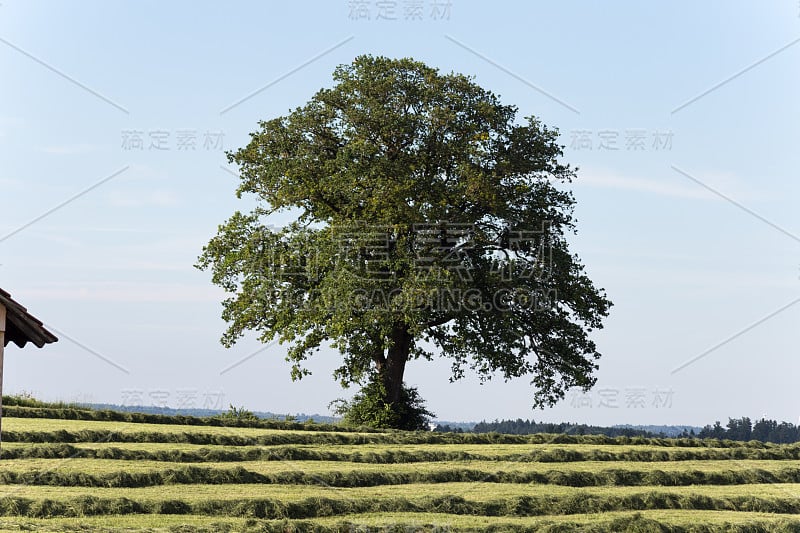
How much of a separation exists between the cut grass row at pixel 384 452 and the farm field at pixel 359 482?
0.14ft

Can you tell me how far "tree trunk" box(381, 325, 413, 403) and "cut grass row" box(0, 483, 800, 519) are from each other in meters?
11.0

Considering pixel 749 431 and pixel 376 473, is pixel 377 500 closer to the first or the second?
pixel 376 473

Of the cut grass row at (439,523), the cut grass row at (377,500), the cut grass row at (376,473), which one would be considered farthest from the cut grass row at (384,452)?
the cut grass row at (439,523)

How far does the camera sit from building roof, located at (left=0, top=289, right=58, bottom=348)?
12414 mm

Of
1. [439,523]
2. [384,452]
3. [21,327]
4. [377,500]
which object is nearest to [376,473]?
[377,500]

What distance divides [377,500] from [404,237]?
497 inches

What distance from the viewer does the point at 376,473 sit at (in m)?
18.6

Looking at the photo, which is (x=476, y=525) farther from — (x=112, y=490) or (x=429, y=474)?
(x=112, y=490)

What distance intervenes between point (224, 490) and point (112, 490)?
1.81 m

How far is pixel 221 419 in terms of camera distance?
26.5m

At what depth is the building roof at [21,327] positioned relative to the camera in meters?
12.4

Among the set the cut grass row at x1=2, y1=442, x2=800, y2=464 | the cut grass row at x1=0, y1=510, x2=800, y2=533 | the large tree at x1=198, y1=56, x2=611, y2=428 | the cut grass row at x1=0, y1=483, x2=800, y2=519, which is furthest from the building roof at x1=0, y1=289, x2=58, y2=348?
the large tree at x1=198, y1=56, x2=611, y2=428

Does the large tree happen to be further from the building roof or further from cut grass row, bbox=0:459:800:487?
the building roof

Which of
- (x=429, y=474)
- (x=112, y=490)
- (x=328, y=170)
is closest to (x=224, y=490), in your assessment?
(x=112, y=490)
